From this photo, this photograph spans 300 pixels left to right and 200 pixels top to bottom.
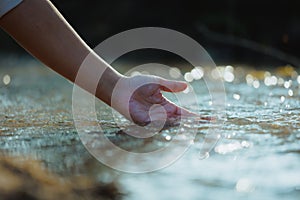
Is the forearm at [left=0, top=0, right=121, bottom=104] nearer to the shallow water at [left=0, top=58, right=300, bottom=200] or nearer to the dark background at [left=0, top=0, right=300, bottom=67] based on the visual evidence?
the shallow water at [left=0, top=58, right=300, bottom=200]

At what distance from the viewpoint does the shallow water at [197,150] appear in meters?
0.72

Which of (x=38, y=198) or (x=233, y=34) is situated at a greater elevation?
(x=233, y=34)

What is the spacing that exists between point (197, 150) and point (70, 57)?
0.46 meters

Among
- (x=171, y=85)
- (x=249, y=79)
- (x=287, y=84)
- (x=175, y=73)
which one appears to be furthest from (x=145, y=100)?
(x=175, y=73)

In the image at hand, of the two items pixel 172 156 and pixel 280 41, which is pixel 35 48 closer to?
pixel 172 156

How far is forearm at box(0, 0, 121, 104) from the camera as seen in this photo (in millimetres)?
1200

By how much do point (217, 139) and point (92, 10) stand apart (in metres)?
5.49

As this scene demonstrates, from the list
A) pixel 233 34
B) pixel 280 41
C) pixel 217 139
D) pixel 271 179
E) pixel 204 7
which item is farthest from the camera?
pixel 204 7

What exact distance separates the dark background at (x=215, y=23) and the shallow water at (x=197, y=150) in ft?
8.04

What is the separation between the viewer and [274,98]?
1829 millimetres

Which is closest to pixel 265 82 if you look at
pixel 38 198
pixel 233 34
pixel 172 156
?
pixel 172 156

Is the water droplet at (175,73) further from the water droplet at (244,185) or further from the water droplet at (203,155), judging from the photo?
the water droplet at (244,185)

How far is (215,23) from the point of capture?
5.37 meters

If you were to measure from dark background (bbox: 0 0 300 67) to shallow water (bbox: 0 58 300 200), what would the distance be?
2452 millimetres
